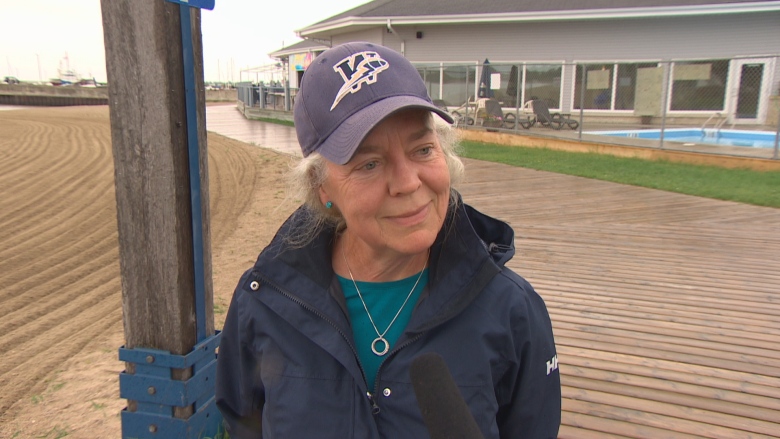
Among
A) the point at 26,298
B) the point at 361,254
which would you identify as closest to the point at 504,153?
the point at 26,298

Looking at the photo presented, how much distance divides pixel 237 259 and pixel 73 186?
207 inches

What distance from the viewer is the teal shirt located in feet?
5.18

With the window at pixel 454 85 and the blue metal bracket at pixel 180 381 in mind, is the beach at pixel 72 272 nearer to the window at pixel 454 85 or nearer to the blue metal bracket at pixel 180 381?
the blue metal bracket at pixel 180 381

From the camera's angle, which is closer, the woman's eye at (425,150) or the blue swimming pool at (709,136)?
the woman's eye at (425,150)

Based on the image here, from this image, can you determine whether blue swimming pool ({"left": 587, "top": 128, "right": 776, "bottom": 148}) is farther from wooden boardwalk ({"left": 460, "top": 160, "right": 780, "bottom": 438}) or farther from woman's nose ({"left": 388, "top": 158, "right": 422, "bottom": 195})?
woman's nose ({"left": 388, "top": 158, "right": 422, "bottom": 195})

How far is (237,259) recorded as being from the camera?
644 cm

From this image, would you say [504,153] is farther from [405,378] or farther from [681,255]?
[405,378]

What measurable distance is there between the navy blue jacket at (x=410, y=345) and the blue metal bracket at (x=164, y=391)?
3.62ft

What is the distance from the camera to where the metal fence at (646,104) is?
44.8 feet

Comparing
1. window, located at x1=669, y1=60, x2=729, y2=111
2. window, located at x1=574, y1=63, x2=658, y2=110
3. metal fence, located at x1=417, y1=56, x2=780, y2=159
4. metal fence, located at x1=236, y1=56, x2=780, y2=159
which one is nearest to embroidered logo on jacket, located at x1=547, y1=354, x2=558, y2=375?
metal fence, located at x1=236, y1=56, x2=780, y2=159

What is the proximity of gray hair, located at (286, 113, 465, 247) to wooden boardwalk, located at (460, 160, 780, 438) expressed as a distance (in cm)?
158

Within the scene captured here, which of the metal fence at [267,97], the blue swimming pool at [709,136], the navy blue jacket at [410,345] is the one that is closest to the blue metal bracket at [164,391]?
the navy blue jacket at [410,345]

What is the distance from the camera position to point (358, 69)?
59.3 inches

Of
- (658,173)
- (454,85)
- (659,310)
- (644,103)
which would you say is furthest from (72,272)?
(454,85)
